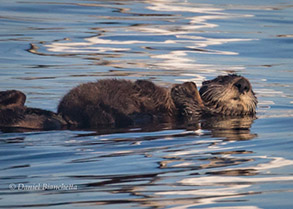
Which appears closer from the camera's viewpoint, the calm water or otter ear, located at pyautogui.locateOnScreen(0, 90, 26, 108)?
the calm water

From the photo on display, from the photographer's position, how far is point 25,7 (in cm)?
1755

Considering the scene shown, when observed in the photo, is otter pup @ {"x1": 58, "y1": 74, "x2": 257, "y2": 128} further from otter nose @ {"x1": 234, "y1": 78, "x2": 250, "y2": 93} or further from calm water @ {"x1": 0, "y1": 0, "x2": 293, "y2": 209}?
calm water @ {"x1": 0, "y1": 0, "x2": 293, "y2": 209}

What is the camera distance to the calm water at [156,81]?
4.66 metres

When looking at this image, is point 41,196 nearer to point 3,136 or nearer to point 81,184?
point 81,184

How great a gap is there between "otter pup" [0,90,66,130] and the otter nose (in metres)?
2.02

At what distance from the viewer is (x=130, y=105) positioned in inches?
270

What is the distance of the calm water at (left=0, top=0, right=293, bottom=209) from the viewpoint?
184 inches

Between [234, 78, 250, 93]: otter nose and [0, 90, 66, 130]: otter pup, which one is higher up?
[234, 78, 250, 93]: otter nose

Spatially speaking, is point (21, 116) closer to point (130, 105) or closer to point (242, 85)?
point (130, 105)

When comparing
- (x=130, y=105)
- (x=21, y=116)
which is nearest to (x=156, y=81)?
(x=130, y=105)

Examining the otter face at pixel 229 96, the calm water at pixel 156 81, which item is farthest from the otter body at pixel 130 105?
the calm water at pixel 156 81

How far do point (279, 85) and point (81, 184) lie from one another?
579 cm

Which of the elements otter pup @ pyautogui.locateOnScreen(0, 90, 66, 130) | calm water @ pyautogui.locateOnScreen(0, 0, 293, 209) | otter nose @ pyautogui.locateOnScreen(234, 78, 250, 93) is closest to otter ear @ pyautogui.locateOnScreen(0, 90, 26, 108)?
otter pup @ pyautogui.locateOnScreen(0, 90, 66, 130)

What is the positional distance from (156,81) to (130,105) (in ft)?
11.0
